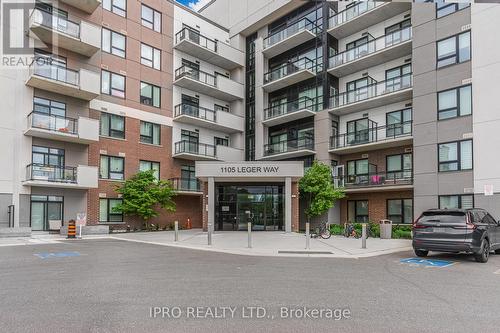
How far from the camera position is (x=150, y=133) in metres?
31.3

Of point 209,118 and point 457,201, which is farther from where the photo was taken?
point 209,118

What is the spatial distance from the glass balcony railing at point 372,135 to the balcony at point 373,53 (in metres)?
5.13

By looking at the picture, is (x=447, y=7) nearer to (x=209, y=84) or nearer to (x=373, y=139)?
(x=373, y=139)

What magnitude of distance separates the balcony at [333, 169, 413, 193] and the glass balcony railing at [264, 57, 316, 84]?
9.74 m

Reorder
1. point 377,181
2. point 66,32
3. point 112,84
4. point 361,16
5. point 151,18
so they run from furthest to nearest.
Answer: point 151,18, point 361,16, point 112,84, point 377,181, point 66,32

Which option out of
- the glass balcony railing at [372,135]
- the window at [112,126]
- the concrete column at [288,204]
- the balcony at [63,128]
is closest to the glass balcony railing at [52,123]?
the balcony at [63,128]

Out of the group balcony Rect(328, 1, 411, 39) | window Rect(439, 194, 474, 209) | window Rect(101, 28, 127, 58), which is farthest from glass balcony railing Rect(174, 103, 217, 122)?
window Rect(439, 194, 474, 209)

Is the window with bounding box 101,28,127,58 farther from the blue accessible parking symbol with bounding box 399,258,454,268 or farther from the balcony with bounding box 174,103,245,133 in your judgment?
the blue accessible parking symbol with bounding box 399,258,454,268

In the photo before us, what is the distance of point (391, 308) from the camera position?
264 inches

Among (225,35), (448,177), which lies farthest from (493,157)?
(225,35)

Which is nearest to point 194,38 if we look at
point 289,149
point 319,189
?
point 289,149

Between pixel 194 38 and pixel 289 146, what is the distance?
12.4m

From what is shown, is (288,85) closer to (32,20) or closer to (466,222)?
(32,20)

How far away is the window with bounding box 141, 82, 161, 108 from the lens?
31141mm
